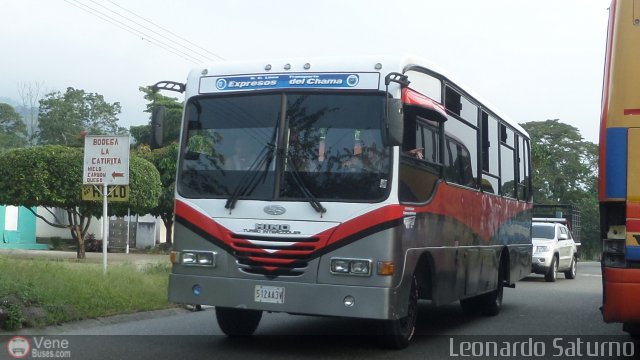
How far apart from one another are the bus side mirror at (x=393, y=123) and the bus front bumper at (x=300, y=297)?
1.50m

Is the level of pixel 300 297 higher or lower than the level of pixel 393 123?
lower

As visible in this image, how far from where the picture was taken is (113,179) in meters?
13.8

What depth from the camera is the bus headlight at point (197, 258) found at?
8445 mm

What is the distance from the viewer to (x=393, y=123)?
782 cm

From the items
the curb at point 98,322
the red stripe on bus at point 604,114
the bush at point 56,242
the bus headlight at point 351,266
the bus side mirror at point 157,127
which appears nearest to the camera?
the red stripe on bus at point 604,114

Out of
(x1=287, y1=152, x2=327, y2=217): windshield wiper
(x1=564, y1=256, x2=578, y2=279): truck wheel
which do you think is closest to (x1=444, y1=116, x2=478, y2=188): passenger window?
(x1=287, y1=152, x2=327, y2=217): windshield wiper

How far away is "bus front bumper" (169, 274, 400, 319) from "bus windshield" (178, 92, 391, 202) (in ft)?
3.02

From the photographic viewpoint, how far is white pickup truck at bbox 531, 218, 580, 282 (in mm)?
21547

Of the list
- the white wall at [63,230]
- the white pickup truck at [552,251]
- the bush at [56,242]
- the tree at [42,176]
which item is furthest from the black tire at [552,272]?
the bush at [56,242]

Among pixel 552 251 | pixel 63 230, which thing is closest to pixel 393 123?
pixel 552 251

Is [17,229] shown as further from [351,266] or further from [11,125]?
[351,266]

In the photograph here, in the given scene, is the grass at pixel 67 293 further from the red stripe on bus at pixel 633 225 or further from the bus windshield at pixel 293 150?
the red stripe on bus at pixel 633 225

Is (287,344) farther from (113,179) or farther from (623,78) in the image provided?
(113,179)

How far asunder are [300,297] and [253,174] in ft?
4.70
